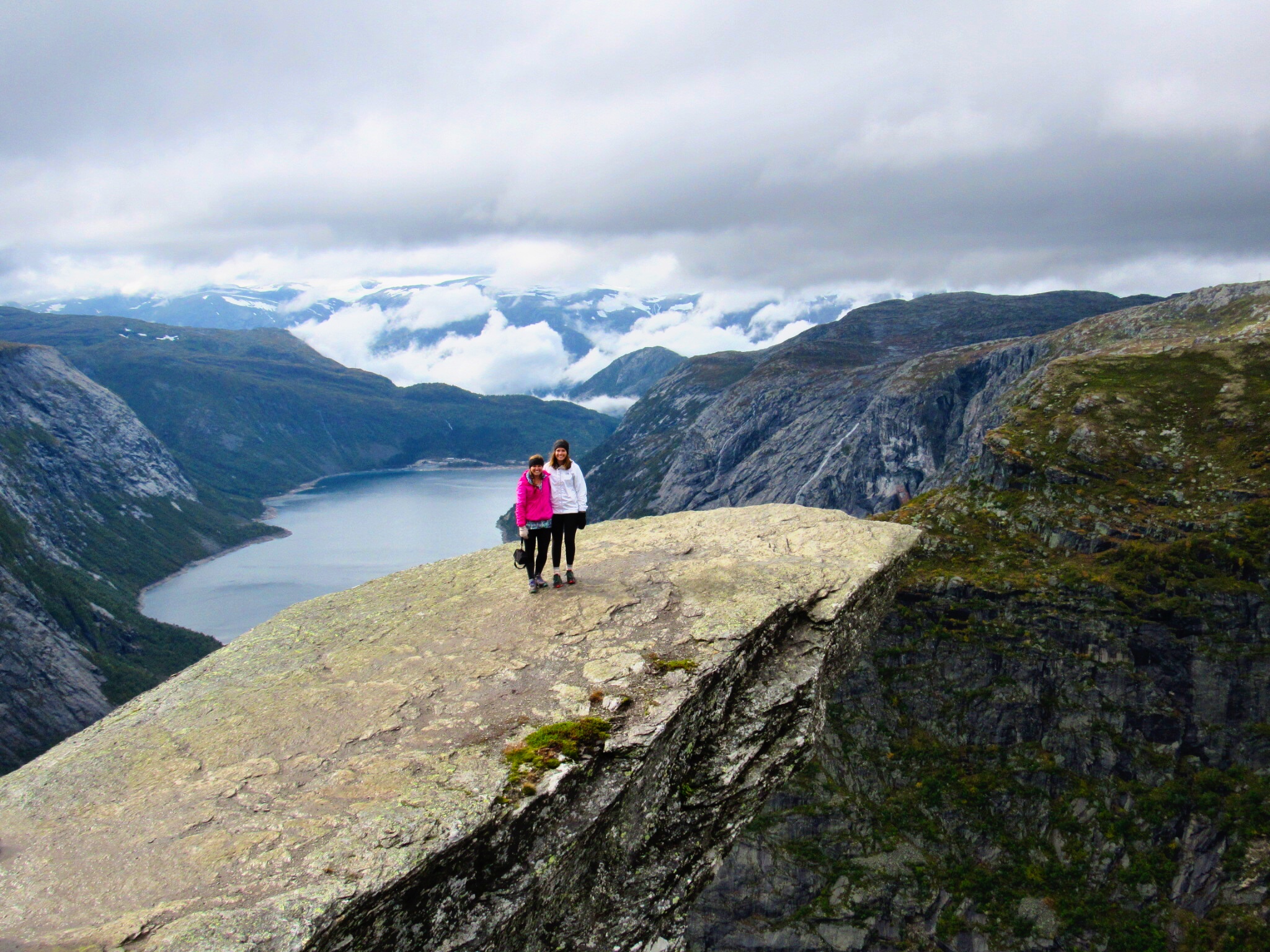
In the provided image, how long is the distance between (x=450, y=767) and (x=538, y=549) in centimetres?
736

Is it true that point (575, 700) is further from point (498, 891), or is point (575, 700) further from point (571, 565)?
point (571, 565)

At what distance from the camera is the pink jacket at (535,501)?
1806 cm

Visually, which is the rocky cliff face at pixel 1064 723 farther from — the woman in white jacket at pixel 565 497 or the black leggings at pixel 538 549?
the woman in white jacket at pixel 565 497

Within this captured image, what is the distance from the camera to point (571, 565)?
21031 millimetres

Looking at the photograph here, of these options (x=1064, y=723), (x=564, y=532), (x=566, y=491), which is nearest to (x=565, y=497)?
(x=566, y=491)

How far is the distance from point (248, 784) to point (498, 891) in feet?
14.3

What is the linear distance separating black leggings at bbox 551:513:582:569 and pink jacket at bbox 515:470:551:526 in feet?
1.24

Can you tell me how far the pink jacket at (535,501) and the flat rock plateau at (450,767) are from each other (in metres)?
2.29

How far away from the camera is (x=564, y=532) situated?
19.4m

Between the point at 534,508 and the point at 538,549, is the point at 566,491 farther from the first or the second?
the point at 538,549

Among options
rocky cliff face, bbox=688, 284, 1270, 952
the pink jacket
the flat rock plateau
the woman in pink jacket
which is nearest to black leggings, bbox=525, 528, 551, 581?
the woman in pink jacket

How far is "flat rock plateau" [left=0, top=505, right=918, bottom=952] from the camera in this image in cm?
1011

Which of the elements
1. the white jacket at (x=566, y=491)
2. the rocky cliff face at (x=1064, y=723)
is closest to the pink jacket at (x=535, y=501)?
the white jacket at (x=566, y=491)

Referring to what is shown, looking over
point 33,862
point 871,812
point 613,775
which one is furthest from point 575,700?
point 871,812
